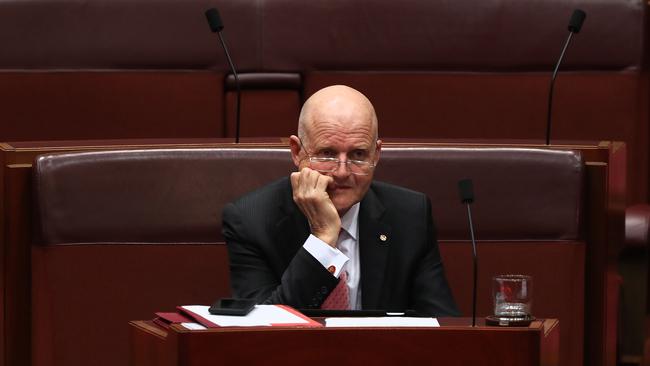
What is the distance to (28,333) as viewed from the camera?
3.95 ft

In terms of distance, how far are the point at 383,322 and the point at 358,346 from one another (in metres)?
0.06

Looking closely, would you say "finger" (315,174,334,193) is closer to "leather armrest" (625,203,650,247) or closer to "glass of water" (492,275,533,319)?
"glass of water" (492,275,533,319)

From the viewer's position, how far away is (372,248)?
113 cm

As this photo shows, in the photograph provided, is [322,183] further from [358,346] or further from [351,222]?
[358,346]

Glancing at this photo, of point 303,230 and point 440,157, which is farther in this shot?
point 440,157

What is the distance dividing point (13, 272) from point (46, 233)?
5 centimetres

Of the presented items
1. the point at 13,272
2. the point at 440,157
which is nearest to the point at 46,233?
the point at 13,272

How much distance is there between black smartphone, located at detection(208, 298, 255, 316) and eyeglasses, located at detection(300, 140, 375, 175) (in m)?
0.22

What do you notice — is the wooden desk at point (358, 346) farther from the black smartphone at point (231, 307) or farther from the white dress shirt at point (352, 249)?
the white dress shirt at point (352, 249)

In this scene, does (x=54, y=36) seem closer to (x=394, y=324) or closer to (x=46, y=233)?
(x=46, y=233)

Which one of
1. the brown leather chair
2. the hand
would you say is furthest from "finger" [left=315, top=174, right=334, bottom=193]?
the brown leather chair

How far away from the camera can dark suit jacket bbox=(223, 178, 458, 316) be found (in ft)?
3.67

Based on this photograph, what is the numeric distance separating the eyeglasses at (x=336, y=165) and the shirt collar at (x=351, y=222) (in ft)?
0.18

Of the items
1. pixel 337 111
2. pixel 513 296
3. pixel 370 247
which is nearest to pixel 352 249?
pixel 370 247
